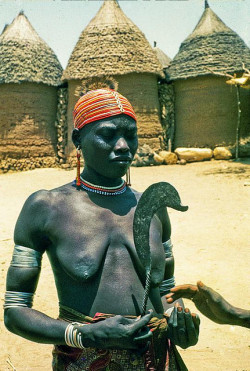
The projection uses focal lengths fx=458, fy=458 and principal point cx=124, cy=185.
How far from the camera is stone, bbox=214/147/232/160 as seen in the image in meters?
13.8

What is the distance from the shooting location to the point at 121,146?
195cm

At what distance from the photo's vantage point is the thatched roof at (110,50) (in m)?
13.9

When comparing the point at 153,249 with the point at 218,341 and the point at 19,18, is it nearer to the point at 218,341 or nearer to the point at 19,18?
the point at 218,341

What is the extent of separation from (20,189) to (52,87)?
522 centimetres

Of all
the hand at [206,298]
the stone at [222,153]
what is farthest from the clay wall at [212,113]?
the hand at [206,298]

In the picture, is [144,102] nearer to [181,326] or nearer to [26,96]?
[26,96]

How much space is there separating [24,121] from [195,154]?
532 centimetres

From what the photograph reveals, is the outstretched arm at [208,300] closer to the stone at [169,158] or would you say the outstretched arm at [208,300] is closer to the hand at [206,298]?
the hand at [206,298]

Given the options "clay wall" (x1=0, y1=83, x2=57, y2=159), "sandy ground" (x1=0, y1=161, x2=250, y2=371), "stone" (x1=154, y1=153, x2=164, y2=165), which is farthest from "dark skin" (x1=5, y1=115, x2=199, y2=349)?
"clay wall" (x1=0, y1=83, x2=57, y2=159)

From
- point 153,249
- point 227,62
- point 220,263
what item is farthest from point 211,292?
point 227,62

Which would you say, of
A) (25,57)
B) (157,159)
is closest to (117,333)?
(157,159)

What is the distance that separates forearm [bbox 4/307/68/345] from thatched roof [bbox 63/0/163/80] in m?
12.4

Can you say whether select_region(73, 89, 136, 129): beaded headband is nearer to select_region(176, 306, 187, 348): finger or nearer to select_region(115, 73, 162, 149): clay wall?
select_region(176, 306, 187, 348): finger

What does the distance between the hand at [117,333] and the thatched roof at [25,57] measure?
13.2 metres
